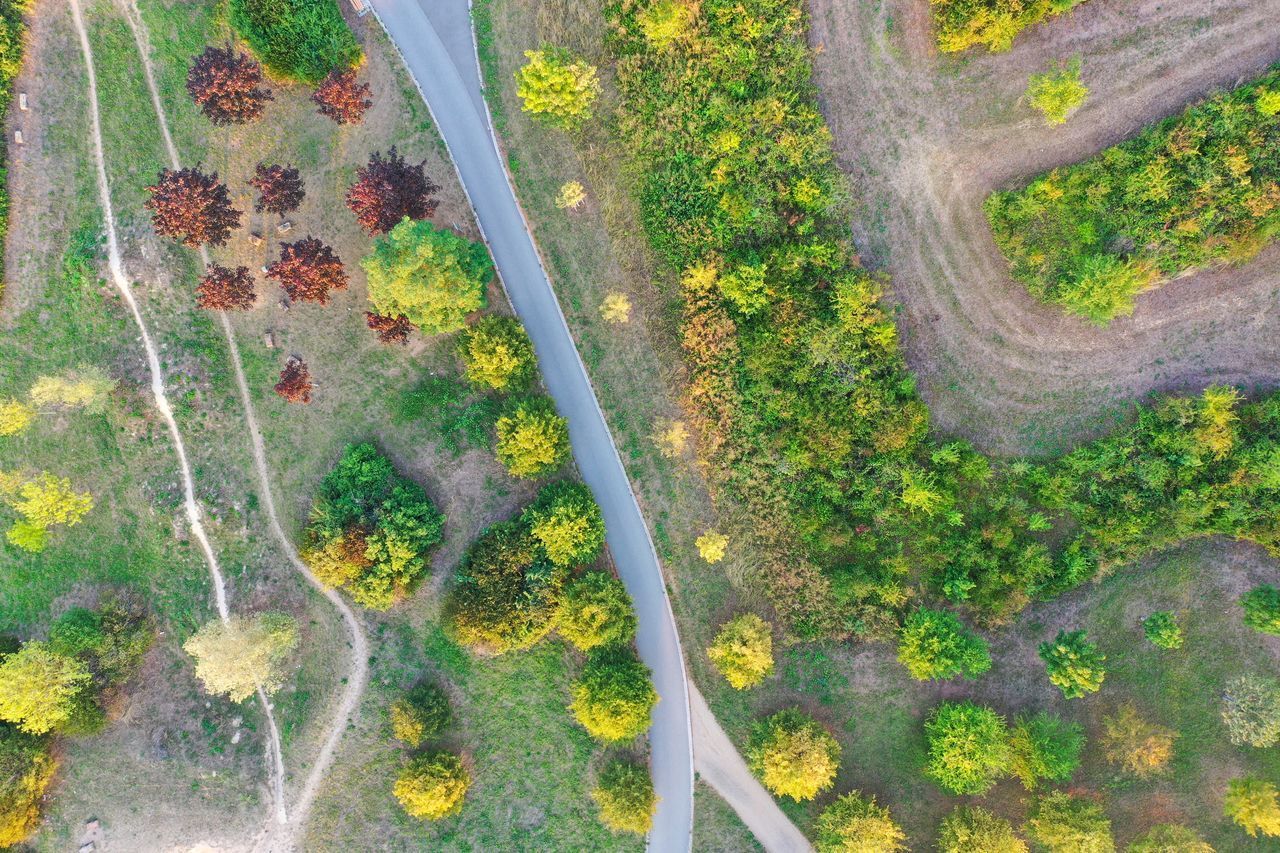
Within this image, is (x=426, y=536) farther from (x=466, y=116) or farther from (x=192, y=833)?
(x=466, y=116)

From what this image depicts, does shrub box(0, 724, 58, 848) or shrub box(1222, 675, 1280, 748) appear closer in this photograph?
shrub box(1222, 675, 1280, 748)

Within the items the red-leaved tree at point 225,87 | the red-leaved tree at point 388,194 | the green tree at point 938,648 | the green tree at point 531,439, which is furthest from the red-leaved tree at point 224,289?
the green tree at point 938,648

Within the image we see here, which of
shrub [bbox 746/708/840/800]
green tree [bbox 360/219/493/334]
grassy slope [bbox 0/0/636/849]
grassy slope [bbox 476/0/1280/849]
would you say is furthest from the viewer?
grassy slope [bbox 0/0/636/849]

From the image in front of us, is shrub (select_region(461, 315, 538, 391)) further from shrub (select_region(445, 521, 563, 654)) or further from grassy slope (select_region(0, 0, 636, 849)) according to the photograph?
shrub (select_region(445, 521, 563, 654))

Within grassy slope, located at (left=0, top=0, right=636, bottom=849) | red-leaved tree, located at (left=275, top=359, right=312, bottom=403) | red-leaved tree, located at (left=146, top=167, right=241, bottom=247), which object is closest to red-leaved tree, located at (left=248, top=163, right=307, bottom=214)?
red-leaved tree, located at (left=146, top=167, right=241, bottom=247)

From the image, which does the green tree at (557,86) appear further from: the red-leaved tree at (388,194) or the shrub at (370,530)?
the shrub at (370,530)

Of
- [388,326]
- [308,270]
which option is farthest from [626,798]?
[308,270]
